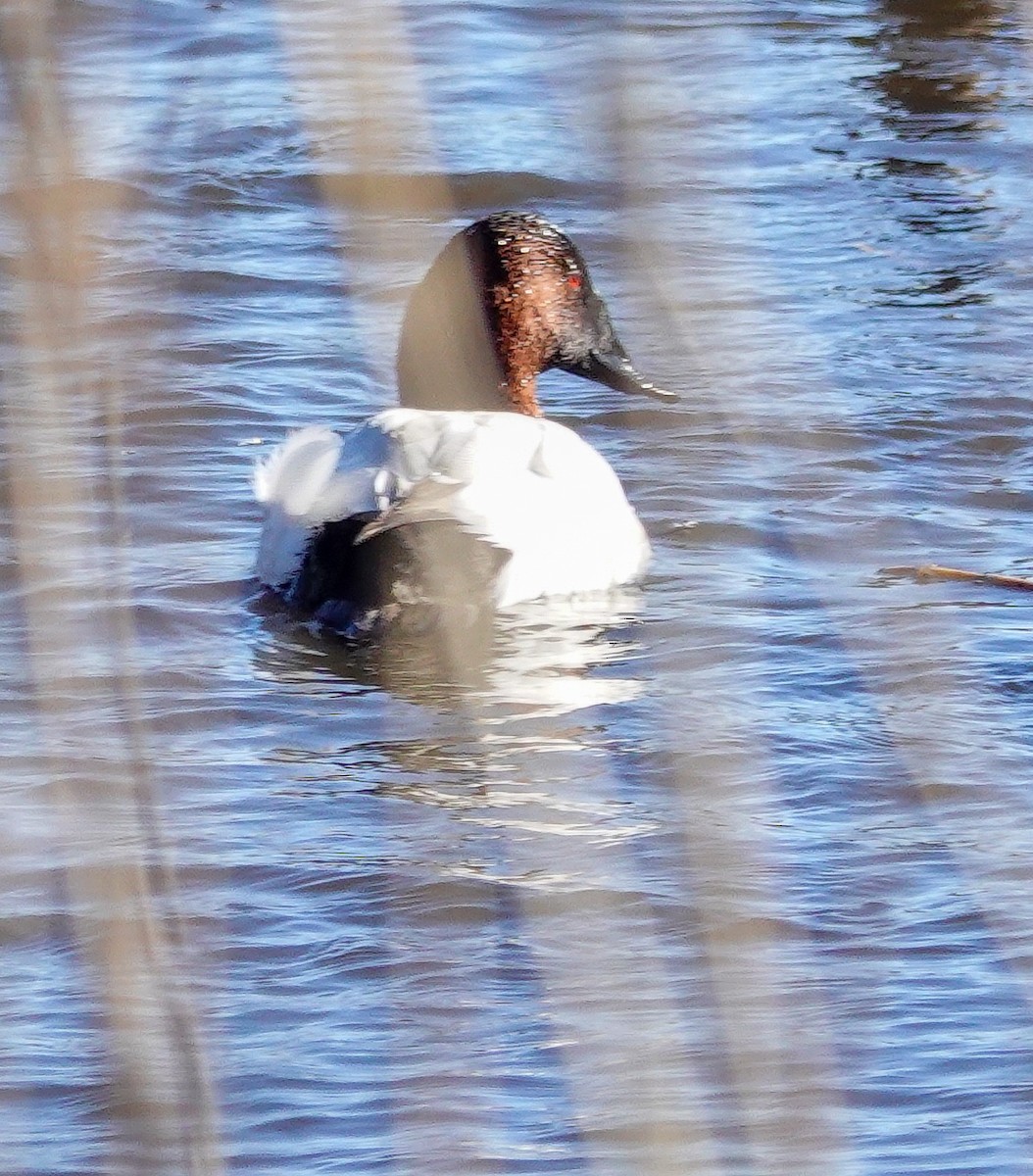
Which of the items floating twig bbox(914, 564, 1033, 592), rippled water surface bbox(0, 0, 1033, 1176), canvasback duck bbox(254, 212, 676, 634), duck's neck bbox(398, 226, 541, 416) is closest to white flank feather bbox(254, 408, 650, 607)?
canvasback duck bbox(254, 212, 676, 634)

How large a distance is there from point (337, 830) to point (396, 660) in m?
1.11

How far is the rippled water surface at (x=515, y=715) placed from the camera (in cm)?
183

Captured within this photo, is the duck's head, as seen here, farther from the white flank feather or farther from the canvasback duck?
the white flank feather

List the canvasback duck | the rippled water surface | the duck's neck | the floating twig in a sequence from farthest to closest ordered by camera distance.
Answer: the duck's neck, the floating twig, the canvasback duck, the rippled water surface

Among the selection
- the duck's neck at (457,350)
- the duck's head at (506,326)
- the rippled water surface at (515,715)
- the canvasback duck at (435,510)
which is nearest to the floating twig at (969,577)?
the rippled water surface at (515,715)

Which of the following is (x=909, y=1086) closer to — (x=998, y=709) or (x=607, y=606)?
(x=998, y=709)

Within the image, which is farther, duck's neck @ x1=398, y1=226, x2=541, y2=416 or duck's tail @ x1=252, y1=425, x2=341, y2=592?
duck's neck @ x1=398, y1=226, x2=541, y2=416

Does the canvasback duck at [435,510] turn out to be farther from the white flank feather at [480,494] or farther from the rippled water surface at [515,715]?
the rippled water surface at [515,715]

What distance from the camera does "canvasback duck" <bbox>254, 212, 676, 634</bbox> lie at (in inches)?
216

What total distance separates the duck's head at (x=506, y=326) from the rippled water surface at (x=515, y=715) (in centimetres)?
43

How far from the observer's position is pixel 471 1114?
323 centimetres

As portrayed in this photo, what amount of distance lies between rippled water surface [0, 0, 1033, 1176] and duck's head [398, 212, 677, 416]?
0.43 meters

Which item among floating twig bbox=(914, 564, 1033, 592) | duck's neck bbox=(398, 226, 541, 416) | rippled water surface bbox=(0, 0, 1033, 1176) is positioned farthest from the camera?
duck's neck bbox=(398, 226, 541, 416)

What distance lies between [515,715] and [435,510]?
1.90 ft
